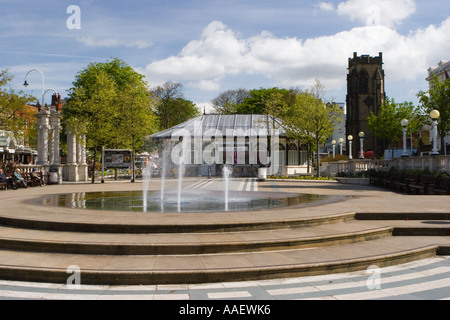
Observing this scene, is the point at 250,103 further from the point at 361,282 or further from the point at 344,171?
the point at 361,282

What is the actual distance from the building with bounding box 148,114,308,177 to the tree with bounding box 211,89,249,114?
27287mm

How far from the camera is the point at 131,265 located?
720 centimetres

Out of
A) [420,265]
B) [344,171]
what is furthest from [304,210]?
[344,171]

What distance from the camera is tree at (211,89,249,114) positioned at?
7600 centimetres

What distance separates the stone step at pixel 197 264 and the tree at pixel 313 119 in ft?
91.2

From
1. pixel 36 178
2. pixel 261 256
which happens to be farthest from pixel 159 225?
pixel 36 178

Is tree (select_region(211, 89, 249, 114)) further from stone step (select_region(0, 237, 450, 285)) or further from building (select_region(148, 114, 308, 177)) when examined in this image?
stone step (select_region(0, 237, 450, 285))

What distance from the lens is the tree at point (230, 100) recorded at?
249 ft

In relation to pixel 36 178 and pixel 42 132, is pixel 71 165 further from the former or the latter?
pixel 36 178

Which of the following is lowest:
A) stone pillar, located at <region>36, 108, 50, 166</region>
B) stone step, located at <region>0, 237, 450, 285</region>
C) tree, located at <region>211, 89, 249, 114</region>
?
stone step, located at <region>0, 237, 450, 285</region>

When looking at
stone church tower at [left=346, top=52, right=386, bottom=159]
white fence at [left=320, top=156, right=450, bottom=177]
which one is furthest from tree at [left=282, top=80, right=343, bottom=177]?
stone church tower at [left=346, top=52, right=386, bottom=159]

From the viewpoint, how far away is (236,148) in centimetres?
4712

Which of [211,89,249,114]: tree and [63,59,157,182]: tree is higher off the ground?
[211,89,249,114]: tree
